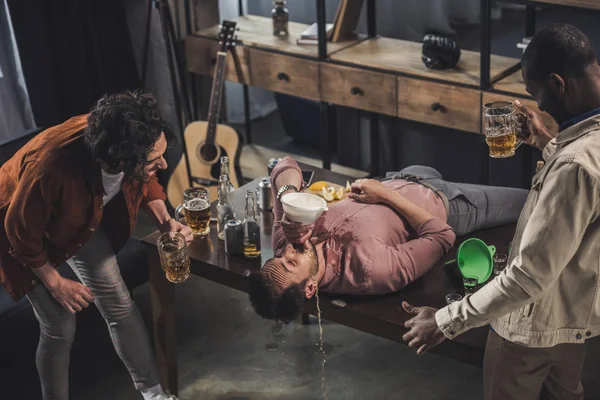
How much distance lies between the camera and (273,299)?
2963mm

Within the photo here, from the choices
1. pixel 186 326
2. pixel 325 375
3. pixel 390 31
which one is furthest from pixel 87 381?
pixel 390 31

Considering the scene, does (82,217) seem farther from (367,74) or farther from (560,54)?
(367,74)

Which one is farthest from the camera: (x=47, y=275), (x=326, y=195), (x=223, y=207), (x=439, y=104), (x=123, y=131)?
(x=439, y=104)

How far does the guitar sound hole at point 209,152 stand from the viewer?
5.06 metres

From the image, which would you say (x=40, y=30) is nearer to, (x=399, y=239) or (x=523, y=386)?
(x=399, y=239)

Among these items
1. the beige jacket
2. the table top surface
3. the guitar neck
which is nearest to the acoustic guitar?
the guitar neck

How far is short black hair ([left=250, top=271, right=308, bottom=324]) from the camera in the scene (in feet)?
9.72

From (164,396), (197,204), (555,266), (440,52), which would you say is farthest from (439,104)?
(555,266)

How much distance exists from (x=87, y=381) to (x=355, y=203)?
4.67ft

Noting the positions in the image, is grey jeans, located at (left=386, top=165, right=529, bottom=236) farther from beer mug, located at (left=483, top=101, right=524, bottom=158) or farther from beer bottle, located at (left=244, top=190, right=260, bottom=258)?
beer bottle, located at (left=244, top=190, right=260, bottom=258)

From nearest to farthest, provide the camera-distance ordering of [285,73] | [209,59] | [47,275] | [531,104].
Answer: [47,275] → [531,104] → [285,73] → [209,59]

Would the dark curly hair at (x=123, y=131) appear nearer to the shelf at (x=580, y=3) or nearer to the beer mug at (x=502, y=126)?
the beer mug at (x=502, y=126)

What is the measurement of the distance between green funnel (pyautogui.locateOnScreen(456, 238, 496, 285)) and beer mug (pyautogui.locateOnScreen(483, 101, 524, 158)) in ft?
1.04

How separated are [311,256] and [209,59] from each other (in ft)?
7.78
